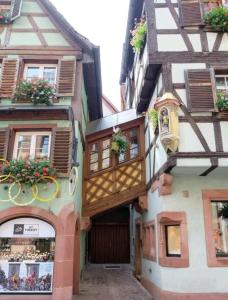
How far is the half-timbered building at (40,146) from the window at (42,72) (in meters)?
0.03

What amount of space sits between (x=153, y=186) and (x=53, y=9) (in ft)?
22.1

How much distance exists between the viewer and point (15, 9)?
426 inches

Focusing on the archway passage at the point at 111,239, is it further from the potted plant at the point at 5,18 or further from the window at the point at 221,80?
the potted plant at the point at 5,18

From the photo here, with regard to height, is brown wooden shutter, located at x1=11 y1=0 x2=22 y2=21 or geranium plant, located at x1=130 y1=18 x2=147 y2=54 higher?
brown wooden shutter, located at x1=11 y1=0 x2=22 y2=21

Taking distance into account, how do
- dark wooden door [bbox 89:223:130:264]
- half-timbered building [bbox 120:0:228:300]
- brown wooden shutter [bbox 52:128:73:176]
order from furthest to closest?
1. dark wooden door [bbox 89:223:130:264]
2. brown wooden shutter [bbox 52:128:73:176]
3. half-timbered building [bbox 120:0:228:300]

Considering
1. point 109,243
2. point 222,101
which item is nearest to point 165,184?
point 222,101

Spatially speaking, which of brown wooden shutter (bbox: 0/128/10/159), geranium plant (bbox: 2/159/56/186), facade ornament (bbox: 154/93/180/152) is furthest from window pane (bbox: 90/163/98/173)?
facade ornament (bbox: 154/93/180/152)

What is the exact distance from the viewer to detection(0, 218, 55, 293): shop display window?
27.5 ft

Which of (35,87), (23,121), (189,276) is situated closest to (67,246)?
(189,276)

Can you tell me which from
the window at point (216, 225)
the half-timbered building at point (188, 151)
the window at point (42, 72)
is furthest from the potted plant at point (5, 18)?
the window at point (216, 225)

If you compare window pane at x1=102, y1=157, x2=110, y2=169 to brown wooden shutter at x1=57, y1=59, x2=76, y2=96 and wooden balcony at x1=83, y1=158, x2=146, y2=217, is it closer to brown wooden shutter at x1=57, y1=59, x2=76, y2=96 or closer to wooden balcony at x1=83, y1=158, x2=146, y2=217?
wooden balcony at x1=83, y1=158, x2=146, y2=217

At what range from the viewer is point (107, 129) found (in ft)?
37.5

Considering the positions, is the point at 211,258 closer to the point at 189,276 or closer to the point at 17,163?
the point at 189,276

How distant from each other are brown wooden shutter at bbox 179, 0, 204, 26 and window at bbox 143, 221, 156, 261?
6.00 metres
